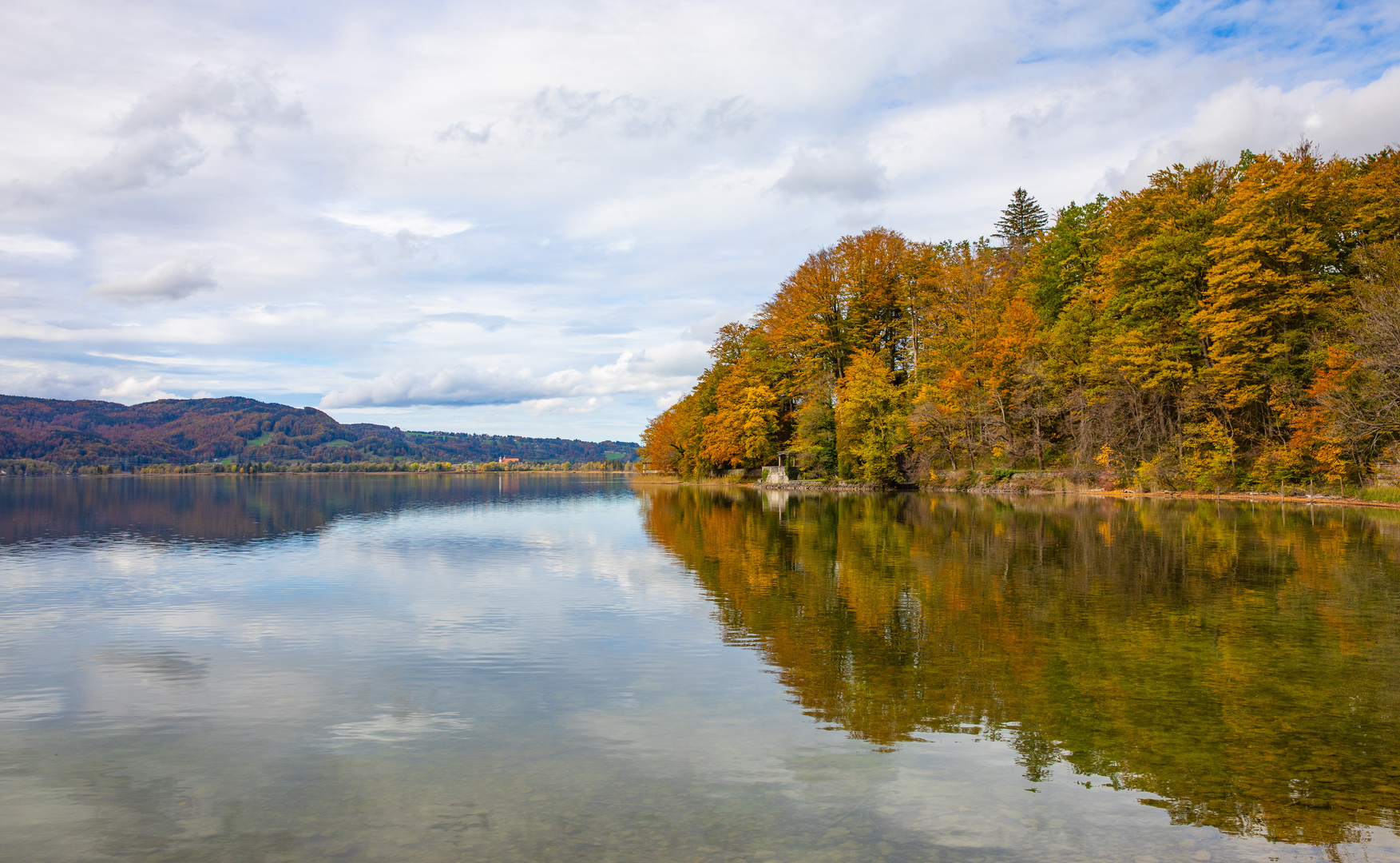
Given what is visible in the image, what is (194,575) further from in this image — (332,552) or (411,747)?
(411,747)

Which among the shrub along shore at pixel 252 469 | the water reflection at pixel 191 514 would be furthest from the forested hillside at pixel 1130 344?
the shrub along shore at pixel 252 469

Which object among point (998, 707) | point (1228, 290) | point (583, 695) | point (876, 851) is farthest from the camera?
point (1228, 290)

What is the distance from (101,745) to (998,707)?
7998mm

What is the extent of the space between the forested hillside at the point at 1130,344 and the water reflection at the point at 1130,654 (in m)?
15.0

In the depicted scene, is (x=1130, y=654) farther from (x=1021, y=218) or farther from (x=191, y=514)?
(x=1021, y=218)

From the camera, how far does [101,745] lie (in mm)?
6797

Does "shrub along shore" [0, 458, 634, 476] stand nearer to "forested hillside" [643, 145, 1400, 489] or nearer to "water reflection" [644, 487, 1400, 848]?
"forested hillside" [643, 145, 1400, 489]

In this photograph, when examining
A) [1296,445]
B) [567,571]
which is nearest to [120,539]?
[567,571]

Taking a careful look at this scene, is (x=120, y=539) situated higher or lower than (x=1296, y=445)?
lower

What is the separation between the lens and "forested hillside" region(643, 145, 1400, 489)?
33.7m

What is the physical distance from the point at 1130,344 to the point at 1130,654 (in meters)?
34.9

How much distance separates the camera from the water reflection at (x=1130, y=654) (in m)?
5.90

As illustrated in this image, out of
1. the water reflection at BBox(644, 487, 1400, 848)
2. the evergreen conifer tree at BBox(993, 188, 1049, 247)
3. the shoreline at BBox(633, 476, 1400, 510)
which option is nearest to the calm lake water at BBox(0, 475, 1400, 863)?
the water reflection at BBox(644, 487, 1400, 848)

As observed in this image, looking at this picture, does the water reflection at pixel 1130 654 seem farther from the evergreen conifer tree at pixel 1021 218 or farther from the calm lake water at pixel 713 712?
the evergreen conifer tree at pixel 1021 218
